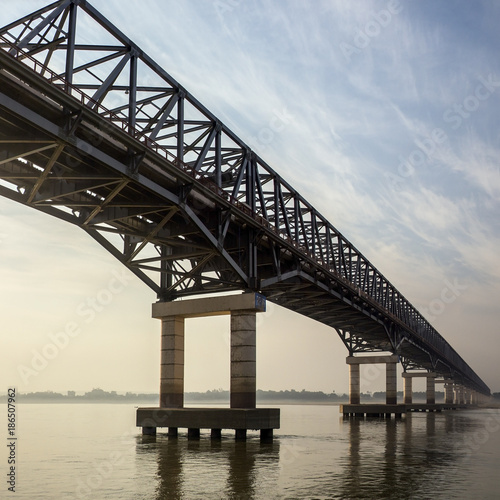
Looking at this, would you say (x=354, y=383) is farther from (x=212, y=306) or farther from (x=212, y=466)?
(x=212, y=466)

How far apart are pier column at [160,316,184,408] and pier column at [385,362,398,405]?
4712 cm

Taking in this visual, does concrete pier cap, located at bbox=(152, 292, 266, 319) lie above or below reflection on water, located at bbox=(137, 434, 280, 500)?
above

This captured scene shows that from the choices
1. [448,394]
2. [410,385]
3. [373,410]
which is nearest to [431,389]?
[410,385]

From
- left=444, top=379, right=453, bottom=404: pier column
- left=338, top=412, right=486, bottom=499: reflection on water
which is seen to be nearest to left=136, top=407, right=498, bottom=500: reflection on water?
left=338, top=412, right=486, bottom=499: reflection on water

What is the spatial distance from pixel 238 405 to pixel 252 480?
17687mm

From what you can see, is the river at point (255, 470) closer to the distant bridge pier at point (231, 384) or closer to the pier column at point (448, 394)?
the distant bridge pier at point (231, 384)

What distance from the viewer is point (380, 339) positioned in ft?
323

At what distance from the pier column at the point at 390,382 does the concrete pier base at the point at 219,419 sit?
47851 mm

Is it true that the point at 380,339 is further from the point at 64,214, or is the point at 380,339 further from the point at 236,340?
the point at 64,214

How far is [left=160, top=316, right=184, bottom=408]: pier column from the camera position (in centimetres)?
4359

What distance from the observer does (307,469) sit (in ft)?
84.2

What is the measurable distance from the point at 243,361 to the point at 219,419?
368 centimetres

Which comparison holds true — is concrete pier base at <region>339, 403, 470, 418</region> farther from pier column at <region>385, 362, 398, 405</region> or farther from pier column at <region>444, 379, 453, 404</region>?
pier column at <region>444, 379, 453, 404</region>

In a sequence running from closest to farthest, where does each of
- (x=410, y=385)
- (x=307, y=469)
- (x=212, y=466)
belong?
(x=307, y=469) < (x=212, y=466) < (x=410, y=385)
